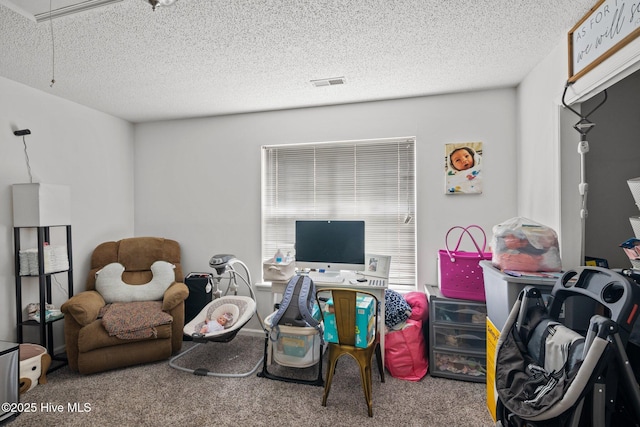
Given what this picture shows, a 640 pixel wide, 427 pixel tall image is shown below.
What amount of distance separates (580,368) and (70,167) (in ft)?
13.2

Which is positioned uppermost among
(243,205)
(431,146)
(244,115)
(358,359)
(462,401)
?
(244,115)

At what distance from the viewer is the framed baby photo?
2775 mm

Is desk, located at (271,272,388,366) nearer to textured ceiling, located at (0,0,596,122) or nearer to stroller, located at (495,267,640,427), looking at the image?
stroller, located at (495,267,640,427)

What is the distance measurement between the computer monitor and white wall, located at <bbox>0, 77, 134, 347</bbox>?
7.33 feet

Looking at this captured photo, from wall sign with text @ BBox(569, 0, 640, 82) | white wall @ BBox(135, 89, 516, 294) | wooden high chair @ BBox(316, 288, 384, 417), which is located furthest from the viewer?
white wall @ BBox(135, 89, 516, 294)

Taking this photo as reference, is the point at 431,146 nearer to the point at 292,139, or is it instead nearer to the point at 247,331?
the point at 292,139

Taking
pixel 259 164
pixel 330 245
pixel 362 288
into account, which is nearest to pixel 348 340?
pixel 362 288

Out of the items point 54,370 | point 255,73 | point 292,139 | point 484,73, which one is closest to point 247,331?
point 54,370

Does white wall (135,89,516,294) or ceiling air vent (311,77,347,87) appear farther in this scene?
white wall (135,89,516,294)

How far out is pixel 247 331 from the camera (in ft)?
11.0

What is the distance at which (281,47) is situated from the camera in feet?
6.66

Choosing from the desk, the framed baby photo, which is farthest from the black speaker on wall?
the framed baby photo

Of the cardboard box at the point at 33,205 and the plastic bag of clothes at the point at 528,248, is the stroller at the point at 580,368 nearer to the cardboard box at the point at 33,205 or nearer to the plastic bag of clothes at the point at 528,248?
the plastic bag of clothes at the point at 528,248

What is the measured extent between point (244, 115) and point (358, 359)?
8.97 ft
